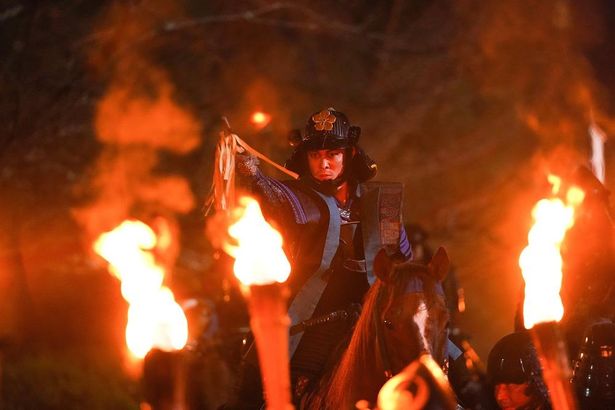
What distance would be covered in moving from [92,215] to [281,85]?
165 inches

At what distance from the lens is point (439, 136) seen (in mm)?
16109

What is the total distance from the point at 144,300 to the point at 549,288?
2692 mm

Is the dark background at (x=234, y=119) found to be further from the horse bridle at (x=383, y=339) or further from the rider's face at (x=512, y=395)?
the horse bridle at (x=383, y=339)

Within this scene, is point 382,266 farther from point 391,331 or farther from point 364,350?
point 364,350

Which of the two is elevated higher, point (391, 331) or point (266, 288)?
point (266, 288)

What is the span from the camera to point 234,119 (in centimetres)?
1438

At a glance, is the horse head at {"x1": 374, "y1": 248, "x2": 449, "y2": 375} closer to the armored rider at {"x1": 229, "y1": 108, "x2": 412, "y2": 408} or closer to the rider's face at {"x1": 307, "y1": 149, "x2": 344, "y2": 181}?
the armored rider at {"x1": 229, "y1": 108, "x2": 412, "y2": 408}

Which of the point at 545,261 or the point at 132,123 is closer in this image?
the point at 545,261

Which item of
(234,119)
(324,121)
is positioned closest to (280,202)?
(324,121)

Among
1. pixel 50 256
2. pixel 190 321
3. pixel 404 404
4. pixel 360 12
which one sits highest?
pixel 360 12

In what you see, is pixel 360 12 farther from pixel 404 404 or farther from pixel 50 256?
pixel 404 404

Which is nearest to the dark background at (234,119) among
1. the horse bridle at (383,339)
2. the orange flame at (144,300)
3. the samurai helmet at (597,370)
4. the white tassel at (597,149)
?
the white tassel at (597,149)

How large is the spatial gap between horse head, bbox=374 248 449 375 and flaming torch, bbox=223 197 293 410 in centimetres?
68

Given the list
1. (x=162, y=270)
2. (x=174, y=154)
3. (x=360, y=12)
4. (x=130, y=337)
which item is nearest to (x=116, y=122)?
(x=174, y=154)
